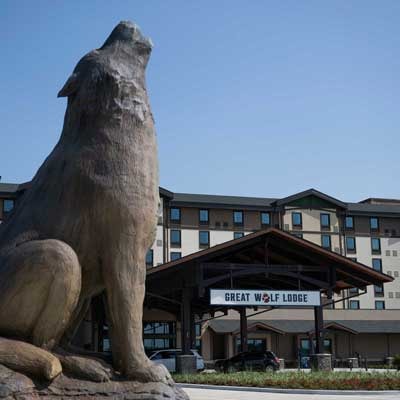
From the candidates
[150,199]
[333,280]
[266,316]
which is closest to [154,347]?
[266,316]

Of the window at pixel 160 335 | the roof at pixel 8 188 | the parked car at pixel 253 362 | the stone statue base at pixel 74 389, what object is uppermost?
the roof at pixel 8 188

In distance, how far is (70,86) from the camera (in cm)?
520

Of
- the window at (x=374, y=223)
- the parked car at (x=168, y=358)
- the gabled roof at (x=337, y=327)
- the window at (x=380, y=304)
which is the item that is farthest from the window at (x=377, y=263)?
the parked car at (x=168, y=358)

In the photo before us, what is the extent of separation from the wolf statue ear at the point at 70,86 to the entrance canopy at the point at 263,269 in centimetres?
1639

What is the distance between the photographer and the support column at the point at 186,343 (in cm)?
2159

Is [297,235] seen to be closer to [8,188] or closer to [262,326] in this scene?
[262,326]

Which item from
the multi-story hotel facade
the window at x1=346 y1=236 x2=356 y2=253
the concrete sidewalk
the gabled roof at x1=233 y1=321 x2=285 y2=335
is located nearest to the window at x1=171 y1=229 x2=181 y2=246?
the multi-story hotel facade

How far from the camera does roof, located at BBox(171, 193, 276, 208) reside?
4562cm

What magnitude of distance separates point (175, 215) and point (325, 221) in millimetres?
12055

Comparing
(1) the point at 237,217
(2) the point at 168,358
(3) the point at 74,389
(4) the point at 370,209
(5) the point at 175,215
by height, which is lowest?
(2) the point at 168,358

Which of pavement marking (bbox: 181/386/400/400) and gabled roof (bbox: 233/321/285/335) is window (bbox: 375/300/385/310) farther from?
pavement marking (bbox: 181/386/400/400)

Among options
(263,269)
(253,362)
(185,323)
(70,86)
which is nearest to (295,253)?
(263,269)

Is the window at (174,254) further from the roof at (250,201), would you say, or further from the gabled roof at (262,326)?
the gabled roof at (262,326)

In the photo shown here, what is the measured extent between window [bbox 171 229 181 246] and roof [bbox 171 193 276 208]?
2.06 metres
